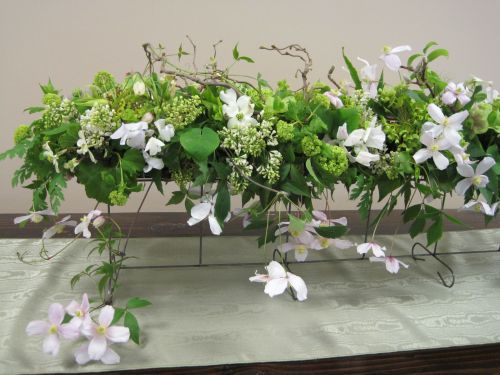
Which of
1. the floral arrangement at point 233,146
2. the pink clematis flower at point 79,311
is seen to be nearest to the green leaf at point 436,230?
the floral arrangement at point 233,146

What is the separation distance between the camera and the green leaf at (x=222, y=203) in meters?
0.72

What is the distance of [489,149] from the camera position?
2.78ft

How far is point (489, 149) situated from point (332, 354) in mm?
466

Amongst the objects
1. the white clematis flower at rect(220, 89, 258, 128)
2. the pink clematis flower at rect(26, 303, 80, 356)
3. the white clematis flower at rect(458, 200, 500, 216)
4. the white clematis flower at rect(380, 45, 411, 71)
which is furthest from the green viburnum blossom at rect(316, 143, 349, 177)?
the pink clematis flower at rect(26, 303, 80, 356)

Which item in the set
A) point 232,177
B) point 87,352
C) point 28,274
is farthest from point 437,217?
point 28,274

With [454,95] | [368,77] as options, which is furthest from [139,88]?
[454,95]

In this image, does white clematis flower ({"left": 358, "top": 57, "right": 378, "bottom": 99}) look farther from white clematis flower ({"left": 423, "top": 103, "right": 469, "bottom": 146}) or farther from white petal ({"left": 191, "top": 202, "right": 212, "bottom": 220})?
white petal ({"left": 191, "top": 202, "right": 212, "bottom": 220})

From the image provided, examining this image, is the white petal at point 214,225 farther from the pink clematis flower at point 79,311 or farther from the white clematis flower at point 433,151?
the white clematis flower at point 433,151

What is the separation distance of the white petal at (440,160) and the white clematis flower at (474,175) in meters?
0.05

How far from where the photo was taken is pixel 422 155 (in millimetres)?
766

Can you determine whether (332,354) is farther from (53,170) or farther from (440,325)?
(53,170)

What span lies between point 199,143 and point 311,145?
0.56 feet

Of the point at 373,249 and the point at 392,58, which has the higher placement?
the point at 392,58

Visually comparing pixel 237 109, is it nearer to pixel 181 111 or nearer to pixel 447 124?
pixel 181 111
